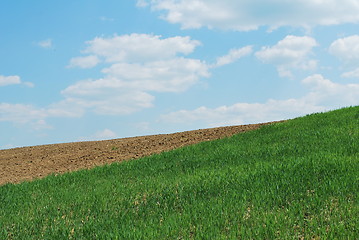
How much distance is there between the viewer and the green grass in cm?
713

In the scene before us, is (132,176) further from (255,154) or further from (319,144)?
(319,144)

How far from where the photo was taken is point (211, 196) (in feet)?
30.0

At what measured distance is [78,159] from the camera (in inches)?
749

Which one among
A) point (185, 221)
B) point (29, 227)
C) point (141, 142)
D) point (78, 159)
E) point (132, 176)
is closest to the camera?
point (185, 221)

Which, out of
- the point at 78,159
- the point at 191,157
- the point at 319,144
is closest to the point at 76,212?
the point at 191,157

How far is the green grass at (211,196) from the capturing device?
7.13 m

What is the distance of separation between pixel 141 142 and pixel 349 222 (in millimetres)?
15277

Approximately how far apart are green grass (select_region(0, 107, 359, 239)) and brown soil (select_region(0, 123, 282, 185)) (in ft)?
8.08

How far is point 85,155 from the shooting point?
1975 cm

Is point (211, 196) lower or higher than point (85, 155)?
lower

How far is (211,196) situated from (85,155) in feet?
38.9

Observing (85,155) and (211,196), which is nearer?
(211,196)

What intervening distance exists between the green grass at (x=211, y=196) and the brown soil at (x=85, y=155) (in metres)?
2.46

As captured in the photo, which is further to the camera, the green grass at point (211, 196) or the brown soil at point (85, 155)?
the brown soil at point (85, 155)
